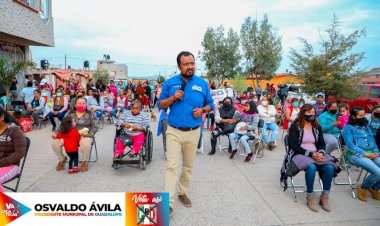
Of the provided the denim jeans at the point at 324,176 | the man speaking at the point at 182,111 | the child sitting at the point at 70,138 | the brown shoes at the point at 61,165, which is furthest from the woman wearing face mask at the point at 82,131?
the denim jeans at the point at 324,176

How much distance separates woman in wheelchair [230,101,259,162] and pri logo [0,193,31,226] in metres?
5.04

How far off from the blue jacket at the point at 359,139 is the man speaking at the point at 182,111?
2614 mm

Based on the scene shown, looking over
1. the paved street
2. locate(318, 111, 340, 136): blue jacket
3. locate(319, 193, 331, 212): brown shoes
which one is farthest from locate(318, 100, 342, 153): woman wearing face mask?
locate(319, 193, 331, 212): brown shoes

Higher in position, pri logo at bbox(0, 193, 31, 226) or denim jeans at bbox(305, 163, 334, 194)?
pri logo at bbox(0, 193, 31, 226)

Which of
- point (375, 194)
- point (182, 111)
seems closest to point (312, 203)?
point (375, 194)

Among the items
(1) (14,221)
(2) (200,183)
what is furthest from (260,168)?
(1) (14,221)

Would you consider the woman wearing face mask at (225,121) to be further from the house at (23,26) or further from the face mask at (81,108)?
the house at (23,26)

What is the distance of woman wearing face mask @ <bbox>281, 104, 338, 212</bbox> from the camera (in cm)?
405

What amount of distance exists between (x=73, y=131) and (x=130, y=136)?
41.7 inches

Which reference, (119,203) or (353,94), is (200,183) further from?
(353,94)

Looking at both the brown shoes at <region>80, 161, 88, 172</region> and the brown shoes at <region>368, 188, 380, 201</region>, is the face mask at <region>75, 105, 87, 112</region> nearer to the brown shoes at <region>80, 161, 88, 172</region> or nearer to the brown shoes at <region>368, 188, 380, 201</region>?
the brown shoes at <region>80, 161, 88, 172</region>

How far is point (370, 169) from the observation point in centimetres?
429

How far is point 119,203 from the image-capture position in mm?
1968

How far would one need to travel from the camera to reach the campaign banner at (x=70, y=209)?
1.94m
